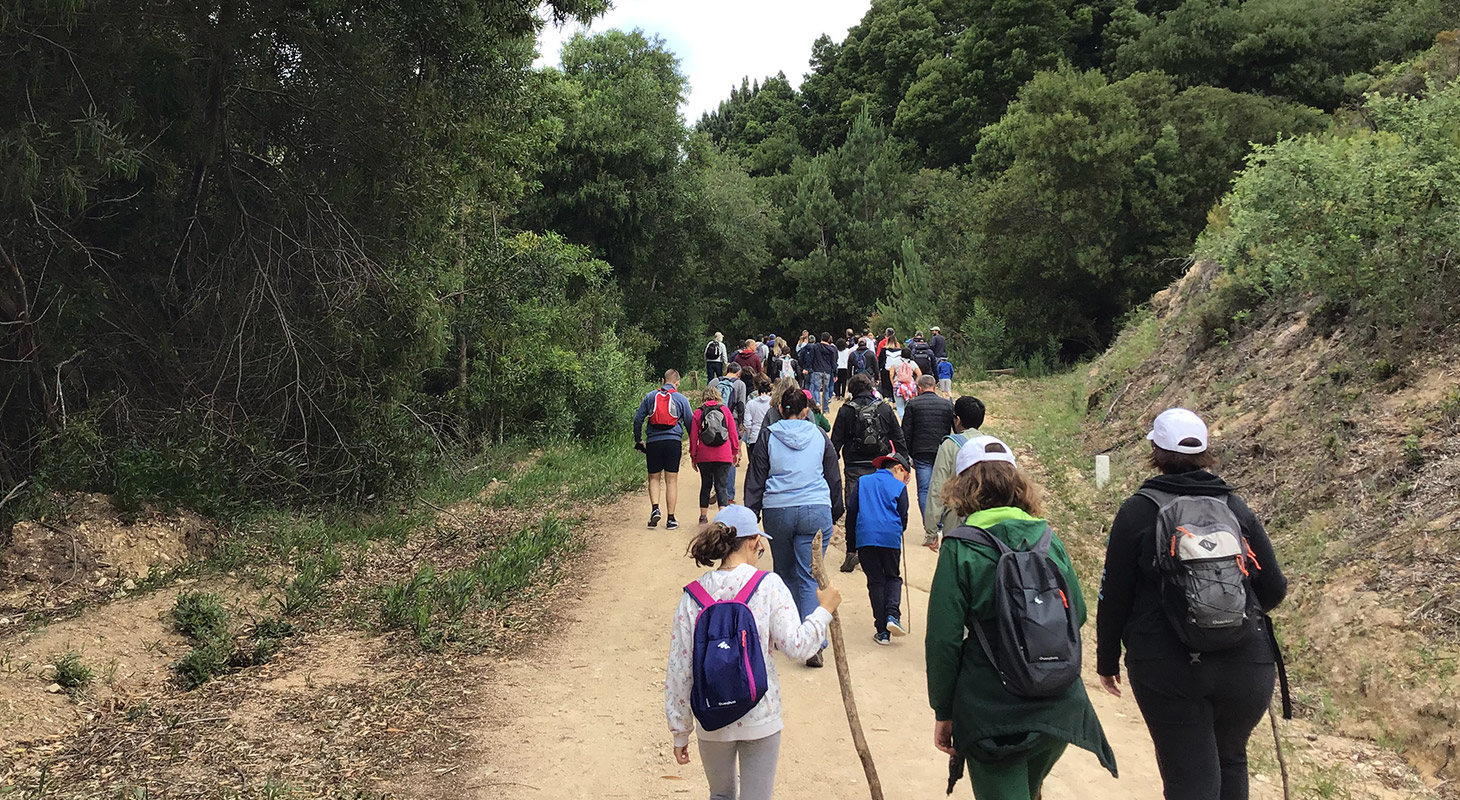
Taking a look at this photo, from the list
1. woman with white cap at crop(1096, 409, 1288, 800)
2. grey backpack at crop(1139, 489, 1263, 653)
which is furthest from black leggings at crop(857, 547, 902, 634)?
grey backpack at crop(1139, 489, 1263, 653)

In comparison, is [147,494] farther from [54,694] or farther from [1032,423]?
Result: [1032,423]

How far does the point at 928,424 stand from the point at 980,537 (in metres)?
6.12

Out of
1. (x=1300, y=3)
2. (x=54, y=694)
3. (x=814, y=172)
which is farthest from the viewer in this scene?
(x=814, y=172)

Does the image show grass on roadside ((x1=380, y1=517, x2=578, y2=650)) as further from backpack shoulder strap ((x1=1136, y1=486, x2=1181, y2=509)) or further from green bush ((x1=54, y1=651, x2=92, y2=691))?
backpack shoulder strap ((x1=1136, y1=486, x2=1181, y2=509))

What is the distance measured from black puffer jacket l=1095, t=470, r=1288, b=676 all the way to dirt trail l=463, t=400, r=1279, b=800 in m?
1.98

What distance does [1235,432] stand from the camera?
464 inches

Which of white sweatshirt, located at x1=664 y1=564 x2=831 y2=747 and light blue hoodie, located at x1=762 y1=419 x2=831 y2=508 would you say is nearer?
white sweatshirt, located at x1=664 y1=564 x2=831 y2=747

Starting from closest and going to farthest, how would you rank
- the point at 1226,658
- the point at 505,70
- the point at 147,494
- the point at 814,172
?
the point at 1226,658
the point at 147,494
the point at 505,70
the point at 814,172

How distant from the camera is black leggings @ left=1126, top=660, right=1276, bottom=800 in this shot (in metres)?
3.39

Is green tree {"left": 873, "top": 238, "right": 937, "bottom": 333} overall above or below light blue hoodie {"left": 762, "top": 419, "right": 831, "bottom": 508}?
above

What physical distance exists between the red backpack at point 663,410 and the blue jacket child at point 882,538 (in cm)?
348

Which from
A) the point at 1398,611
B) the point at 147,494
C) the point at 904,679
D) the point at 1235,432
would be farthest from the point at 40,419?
the point at 1235,432

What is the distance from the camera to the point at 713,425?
9867 mm

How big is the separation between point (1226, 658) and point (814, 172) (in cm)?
4465
